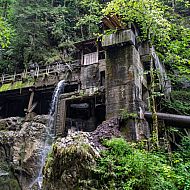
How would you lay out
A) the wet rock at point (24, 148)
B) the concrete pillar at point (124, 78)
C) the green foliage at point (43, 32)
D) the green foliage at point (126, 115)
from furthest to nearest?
the green foliage at point (43, 32) → the wet rock at point (24, 148) → the concrete pillar at point (124, 78) → the green foliage at point (126, 115)

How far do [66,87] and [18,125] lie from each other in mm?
4618

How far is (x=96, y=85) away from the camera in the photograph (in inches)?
737

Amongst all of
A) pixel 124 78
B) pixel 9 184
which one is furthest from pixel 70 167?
pixel 9 184

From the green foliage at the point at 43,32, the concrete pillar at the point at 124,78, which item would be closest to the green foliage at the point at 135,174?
the concrete pillar at the point at 124,78

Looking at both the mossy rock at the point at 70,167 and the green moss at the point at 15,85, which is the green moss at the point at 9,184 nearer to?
the mossy rock at the point at 70,167

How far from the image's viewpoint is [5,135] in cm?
1744

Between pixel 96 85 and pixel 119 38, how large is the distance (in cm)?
535

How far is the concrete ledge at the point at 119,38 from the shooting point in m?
13.8

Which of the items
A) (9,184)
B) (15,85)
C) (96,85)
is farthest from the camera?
(15,85)

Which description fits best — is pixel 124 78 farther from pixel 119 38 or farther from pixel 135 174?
pixel 135 174

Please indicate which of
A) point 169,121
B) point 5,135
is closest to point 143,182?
point 169,121

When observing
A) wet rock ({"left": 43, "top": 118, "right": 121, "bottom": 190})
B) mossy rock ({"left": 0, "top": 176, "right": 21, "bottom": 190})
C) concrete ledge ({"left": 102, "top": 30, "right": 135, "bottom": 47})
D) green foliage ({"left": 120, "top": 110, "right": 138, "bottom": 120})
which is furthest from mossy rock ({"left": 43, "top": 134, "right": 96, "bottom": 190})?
mossy rock ({"left": 0, "top": 176, "right": 21, "bottom": 190})

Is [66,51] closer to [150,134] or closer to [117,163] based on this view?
[150,134]

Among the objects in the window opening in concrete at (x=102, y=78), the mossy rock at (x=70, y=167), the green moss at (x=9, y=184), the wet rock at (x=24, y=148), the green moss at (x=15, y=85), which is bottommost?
the green moss at (x=9, y=184)
